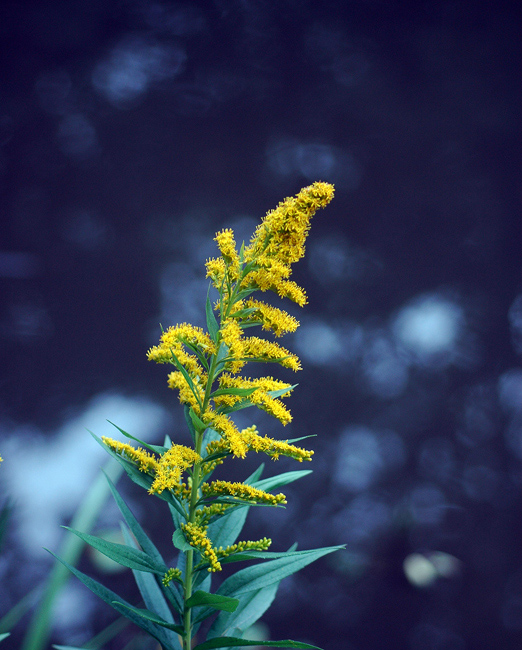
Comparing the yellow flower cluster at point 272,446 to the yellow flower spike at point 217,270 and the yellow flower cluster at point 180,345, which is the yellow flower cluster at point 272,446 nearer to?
the yellow flower cluster at point 180,345

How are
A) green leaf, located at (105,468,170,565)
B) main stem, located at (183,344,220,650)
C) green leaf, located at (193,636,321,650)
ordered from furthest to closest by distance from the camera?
green leaf, located at (105,468,170,565), main stem, located at (183,344,220,650), green leaf, located at (193,636,321,650)

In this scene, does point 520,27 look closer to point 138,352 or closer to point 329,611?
point 138,352

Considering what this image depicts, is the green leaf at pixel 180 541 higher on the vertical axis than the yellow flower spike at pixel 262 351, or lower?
lower

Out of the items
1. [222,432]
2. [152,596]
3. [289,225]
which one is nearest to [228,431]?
[222,432]

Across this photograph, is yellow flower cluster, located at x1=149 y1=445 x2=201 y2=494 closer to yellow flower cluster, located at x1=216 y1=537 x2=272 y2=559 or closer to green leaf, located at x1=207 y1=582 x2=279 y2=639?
yellow flower cluster, located at x1=216 y1=537 x2=272 y2=559

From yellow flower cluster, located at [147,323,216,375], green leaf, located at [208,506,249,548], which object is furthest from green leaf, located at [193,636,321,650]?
yellow flower cluster, located at [147,323,216,375]

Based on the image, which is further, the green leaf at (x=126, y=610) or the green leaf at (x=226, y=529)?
the green leaf at (x=226, y=529)

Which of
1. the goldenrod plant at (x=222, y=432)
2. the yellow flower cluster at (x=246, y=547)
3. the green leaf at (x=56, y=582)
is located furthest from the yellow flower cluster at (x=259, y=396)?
the green leaf at (x=56, y=582)
